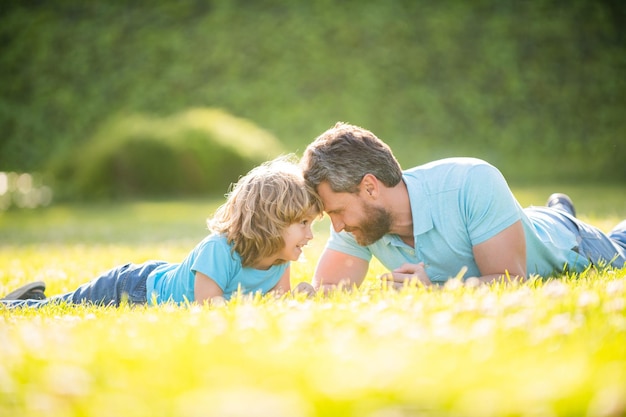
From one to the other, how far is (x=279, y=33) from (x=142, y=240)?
11294mm

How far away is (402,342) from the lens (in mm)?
1918

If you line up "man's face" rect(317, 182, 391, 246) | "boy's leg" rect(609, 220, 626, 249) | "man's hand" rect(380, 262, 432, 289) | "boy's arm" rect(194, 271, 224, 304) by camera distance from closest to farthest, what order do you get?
1. "man's hand" rect(380, 262, 432, 289)
2. "boy's arm" rect(194, 271, 224, 304)
3. "man's face" rect(317, 182, 391, 246)
4. "boy's leg" rect(609, 220, 626, 249)

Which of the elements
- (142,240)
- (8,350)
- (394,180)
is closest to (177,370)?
(8,350)

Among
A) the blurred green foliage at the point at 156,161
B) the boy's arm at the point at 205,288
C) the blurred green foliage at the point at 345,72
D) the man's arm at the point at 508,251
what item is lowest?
the boy's arm at the point at 205,288

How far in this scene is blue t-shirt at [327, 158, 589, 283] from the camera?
3605mm

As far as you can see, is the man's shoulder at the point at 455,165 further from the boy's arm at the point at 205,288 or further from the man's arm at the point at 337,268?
the boy's arm at the point at 205,288

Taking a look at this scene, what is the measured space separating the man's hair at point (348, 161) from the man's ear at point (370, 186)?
0.02 metres

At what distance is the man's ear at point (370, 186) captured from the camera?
375cm

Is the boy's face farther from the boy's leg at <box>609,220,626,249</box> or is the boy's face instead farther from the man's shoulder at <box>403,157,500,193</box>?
the boy's leg at <box>609,220,626,249</box>

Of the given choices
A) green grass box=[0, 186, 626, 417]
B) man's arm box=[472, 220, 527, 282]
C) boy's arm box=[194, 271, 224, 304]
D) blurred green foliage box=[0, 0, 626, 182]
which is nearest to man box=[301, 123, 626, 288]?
man's arm box=[472, 220, 527, 282]

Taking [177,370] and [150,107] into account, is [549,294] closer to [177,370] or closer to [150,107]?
[177,370]

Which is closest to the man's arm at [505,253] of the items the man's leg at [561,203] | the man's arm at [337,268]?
the man's arm at [337,268]

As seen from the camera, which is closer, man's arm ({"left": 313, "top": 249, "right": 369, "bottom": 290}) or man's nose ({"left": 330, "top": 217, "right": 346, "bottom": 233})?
man's nose ({"left": 330, "top": 217, "right": 346, "bottom": 233})

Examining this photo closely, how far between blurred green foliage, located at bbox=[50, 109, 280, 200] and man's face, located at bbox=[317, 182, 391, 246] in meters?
11.2
